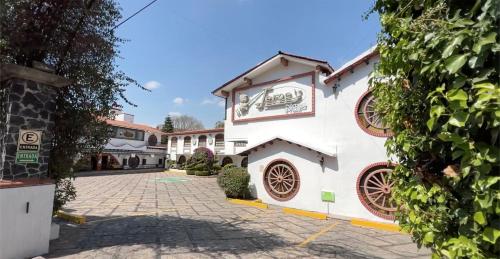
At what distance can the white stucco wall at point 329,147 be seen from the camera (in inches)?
492

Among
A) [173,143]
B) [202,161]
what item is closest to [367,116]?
[202,161]

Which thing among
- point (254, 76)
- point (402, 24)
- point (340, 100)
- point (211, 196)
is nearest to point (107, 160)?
point (211, 196)

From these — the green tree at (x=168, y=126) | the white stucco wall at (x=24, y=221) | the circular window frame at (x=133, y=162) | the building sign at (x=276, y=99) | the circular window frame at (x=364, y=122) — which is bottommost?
the white stucco wall at (x=24, y=221)

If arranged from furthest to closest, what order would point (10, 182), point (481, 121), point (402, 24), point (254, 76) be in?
point (254, 76), point (10, 182), point (402, 24), point (481, 121)

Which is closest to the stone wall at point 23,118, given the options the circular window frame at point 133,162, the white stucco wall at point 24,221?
the white stucco wall at point 24,221

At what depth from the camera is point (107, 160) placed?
38.3m

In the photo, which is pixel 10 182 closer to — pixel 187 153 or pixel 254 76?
pixel 254 76

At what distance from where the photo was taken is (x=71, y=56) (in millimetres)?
8188

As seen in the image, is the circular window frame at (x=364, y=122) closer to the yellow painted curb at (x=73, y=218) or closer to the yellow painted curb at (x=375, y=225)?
the yellow painted curb at (x=375, y=225)

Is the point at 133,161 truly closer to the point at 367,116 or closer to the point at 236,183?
the point at 236,183

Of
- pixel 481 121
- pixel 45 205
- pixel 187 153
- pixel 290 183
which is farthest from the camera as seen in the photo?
pixel 187 153

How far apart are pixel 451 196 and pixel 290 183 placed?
12576mm

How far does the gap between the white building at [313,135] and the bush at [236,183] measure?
0.42 m

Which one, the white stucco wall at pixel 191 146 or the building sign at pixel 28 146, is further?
the white stucco wall at pixel 191 146
